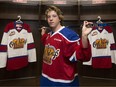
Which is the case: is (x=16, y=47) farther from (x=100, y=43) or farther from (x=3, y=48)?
(x=100, y=43)

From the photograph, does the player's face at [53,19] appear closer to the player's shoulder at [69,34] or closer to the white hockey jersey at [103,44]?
the player's shoulder at [69,34]

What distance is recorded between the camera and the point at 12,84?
6.01 ft

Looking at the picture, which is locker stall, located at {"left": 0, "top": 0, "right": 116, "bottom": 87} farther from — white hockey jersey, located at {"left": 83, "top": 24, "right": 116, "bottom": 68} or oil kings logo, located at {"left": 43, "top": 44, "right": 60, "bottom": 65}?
oil kings logo, located at {"left": 43, "top": 44, "right": 60, "bottom": 65}

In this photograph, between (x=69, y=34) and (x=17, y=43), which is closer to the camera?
(x=69, y=34)

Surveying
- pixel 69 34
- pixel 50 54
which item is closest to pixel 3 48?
pixel 50 54

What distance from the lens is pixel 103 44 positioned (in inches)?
68.4

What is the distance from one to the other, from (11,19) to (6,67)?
49cm

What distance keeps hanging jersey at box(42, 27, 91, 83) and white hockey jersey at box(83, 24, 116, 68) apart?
0.84 m

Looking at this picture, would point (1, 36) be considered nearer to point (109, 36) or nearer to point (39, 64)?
point (39, 64)

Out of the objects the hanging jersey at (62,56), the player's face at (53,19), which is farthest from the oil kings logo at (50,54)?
the player's face at (53,19)

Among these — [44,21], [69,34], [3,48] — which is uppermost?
[44,21]

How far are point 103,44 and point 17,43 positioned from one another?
2.77ft

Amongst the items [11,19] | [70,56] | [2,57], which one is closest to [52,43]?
[70,56]

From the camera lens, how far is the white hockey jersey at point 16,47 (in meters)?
1.70
